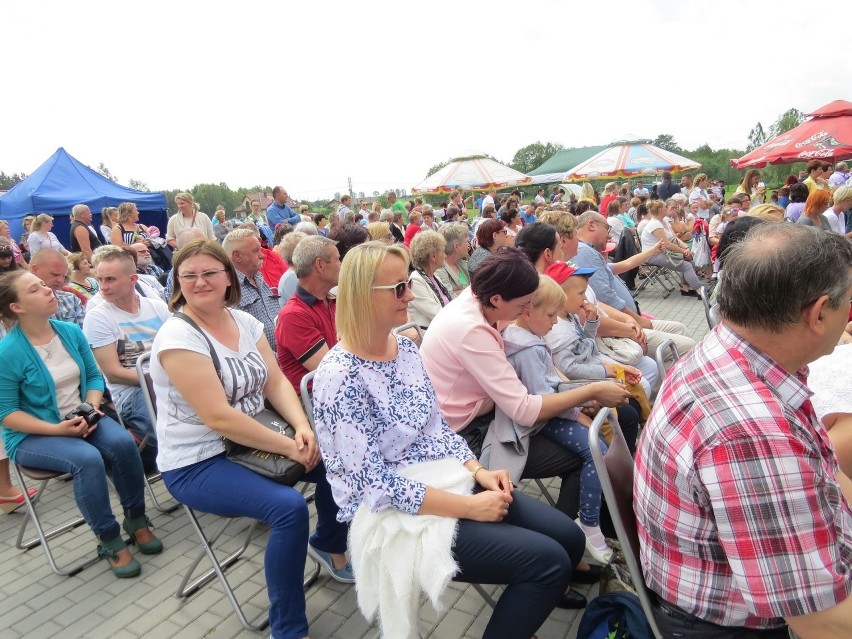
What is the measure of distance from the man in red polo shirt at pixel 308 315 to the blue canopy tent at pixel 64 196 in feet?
39.8

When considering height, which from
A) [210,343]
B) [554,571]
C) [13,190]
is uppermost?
[13,190]

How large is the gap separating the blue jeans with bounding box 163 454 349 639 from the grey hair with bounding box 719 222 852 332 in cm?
188

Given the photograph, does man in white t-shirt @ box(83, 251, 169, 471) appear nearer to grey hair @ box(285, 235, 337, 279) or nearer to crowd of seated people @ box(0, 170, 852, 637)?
crowd of seated people @ box(0, 170, 852, 637)

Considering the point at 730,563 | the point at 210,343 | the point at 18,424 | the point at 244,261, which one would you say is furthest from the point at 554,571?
the point at 244,261

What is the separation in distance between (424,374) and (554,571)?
92 cm

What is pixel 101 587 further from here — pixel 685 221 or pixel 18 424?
pixel 685 221

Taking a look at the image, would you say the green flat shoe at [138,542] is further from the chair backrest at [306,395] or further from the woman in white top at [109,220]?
the woman in white top at [109,220]

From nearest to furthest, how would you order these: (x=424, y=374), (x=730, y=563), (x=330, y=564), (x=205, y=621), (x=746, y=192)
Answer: (x=730, y=563) < (x=424, y=374) < (x=205, y=621) < (x=330, y=564) < (x=746, y=192)

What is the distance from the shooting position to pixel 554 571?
6.28 ft

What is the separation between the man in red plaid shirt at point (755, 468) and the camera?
3.92 feet

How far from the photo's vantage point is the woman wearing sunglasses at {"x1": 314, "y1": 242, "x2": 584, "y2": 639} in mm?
1881

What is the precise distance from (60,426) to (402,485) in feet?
7.95

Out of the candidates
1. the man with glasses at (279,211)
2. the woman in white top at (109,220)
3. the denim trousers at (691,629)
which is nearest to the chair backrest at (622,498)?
the denim trousers at (691,629)

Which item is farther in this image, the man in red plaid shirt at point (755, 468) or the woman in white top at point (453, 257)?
the woman in white top at point (453, 257)
